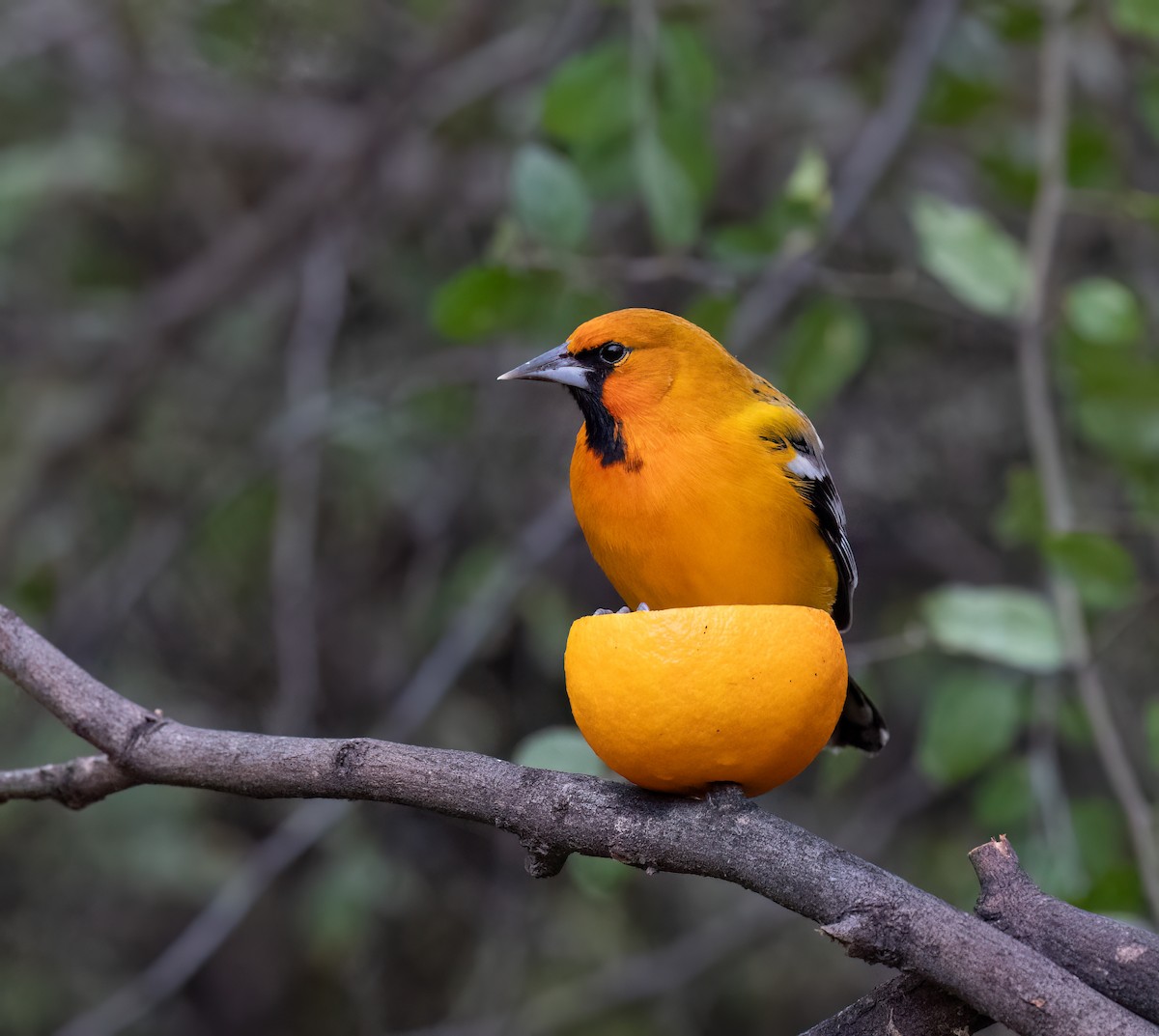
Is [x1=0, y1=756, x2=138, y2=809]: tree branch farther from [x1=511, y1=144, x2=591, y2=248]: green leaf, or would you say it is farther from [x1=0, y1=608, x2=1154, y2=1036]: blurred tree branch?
[x1=511, y1=144, x2=591, y2=248]: green leaf

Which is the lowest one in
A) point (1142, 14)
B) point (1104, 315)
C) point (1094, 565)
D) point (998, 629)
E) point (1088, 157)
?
point (998, 629)

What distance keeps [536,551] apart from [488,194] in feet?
6.10

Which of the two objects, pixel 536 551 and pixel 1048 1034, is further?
pixel 536 551

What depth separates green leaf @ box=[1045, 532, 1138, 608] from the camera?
2.69 m

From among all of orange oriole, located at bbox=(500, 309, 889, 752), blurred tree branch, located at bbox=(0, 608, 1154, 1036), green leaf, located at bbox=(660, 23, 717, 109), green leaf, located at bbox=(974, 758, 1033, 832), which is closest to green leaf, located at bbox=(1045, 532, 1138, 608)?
green leaf, located at bbox=(974, 758, 1033, 832)

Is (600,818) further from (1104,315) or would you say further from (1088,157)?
(1088,157)

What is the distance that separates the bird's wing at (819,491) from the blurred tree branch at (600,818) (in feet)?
2.94

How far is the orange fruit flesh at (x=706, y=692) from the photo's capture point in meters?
1.42

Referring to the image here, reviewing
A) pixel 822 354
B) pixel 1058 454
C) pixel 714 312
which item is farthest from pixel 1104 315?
pixel 714 312

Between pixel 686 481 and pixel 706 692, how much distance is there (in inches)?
24.4

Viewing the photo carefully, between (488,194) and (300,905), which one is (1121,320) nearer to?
(488,194)

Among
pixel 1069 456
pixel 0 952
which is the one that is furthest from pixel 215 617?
pixel 1069 456

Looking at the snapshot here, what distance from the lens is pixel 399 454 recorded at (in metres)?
4.79

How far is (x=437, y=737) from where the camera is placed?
4688 millimetres
